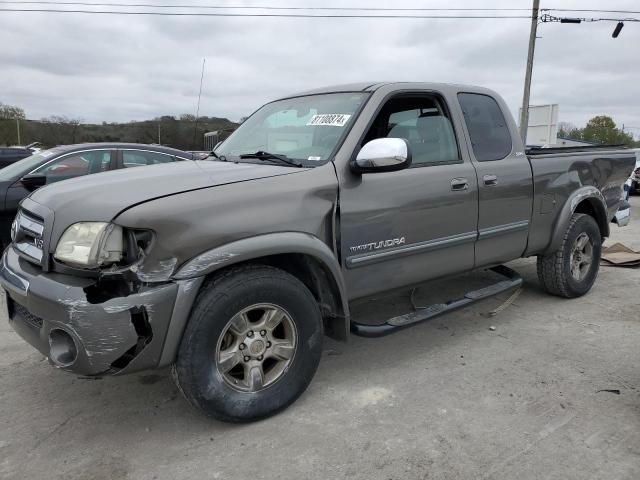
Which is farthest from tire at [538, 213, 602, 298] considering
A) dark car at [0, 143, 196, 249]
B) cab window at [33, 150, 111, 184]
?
cab window at [33, 150, 111, 184]

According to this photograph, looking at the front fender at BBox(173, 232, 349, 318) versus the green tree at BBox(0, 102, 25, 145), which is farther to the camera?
the green tree at BBox(0, 102, 25, 145)

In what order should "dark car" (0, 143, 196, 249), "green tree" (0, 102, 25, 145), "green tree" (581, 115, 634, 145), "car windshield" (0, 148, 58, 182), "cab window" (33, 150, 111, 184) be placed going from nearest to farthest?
"dark car" (0, 143, 196, 249) → "car windshield" (0, 148, 58, 182) → "cab window" (33, 150, 111, 184) → "green tree" (0, 102, 25, 145) → "green tree" (581, 115, 634, 145)

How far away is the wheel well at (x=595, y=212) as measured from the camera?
505 centimetres

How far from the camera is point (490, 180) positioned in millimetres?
3916

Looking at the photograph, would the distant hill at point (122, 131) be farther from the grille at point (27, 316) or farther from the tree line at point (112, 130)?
the grille at point (27, 316)

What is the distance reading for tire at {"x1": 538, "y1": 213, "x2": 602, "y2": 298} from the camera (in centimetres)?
480

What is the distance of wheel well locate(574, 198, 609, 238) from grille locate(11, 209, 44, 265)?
4.51 meters

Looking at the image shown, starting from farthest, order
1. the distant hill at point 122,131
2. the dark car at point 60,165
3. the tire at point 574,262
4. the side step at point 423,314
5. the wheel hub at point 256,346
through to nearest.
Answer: the distant hill at point 122,131
the dark car at point 60,165
the tire at point 574,262
the side step at point 423,314
the wheel hub at point 256,346

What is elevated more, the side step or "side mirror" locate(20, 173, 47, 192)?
"side mirror" locate(20, 173, 47, 192)

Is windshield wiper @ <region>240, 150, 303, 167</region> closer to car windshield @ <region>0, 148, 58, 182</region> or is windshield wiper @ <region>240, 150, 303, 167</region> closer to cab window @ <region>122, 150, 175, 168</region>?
cab window @ <region>122, 150, 175, 168</region>

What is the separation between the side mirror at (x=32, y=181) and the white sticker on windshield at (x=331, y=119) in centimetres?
389

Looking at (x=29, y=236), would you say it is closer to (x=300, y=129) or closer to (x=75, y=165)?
(x=300, y=129)

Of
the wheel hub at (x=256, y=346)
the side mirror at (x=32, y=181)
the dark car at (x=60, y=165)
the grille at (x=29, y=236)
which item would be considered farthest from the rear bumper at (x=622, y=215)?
the side mirror at (x=32, y=181)

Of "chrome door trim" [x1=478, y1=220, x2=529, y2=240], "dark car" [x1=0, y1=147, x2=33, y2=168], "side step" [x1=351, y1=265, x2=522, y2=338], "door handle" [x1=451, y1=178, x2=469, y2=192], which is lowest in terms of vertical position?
"side step" [x1=351, y1=265, x2=522, y2=338]
